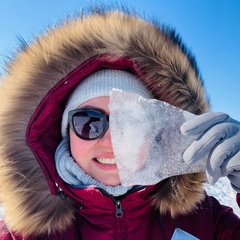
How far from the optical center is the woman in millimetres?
1516

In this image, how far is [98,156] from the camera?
5.13 feet

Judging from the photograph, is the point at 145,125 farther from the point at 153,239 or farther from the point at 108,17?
the point at 108,17

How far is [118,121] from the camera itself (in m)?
1.33

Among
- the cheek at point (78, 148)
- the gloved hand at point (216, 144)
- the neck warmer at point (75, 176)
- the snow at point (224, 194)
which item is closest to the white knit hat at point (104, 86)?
the cheek at point (78, 148)

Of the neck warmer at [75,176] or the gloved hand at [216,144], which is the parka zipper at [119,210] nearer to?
the neck warmer at [75,176]

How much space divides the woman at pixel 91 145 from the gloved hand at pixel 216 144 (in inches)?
16.2

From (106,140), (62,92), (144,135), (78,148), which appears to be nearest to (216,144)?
(144,135)

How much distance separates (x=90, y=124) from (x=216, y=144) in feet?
2.23

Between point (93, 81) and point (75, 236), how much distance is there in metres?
0.83

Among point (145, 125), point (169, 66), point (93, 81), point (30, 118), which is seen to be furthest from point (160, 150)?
point (30, 118)

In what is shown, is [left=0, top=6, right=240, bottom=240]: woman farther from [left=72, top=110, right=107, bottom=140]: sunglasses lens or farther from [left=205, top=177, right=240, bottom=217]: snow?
[left=205, top=177, right=240, bottom=217]: snow

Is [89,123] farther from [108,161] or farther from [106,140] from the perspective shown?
[108,161]

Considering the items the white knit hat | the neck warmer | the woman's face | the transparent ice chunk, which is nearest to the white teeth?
the woman's face

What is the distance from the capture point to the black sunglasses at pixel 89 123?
4.99 ft
